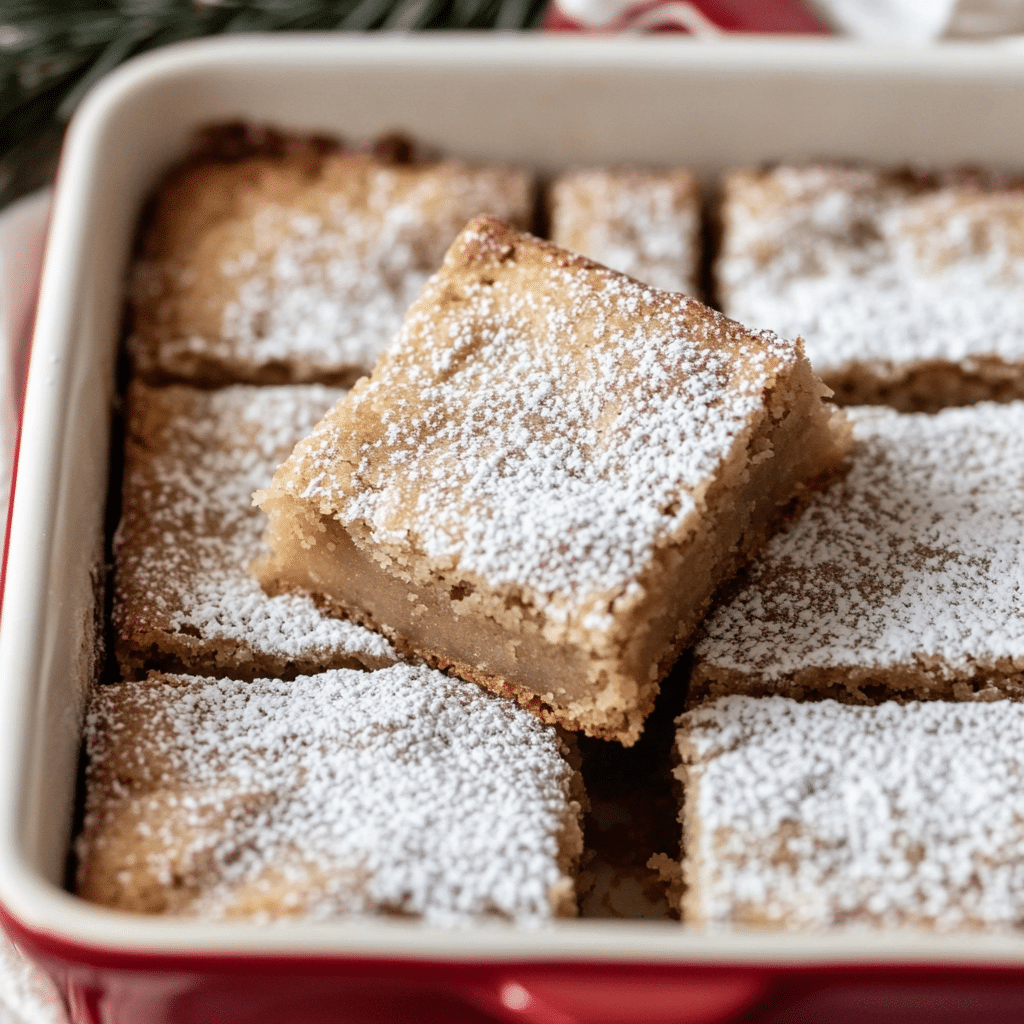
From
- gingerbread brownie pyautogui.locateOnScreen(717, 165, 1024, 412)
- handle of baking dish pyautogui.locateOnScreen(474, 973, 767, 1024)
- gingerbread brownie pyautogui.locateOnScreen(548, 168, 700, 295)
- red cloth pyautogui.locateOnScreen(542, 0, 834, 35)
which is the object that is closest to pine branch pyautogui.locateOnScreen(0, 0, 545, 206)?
red cloth pyautogui.locateOnScreen(542, 0, 834, 35)

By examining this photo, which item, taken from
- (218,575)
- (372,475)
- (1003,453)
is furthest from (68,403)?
(1003,453)

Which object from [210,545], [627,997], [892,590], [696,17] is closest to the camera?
[627,997]

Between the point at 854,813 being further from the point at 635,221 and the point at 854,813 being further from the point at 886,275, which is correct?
the point at 635,221

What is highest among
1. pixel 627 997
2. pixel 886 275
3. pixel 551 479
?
pixel 886 275

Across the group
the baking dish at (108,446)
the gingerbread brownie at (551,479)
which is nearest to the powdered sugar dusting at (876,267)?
the baking dish at (108,446)

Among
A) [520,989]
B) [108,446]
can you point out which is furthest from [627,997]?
[108,446]

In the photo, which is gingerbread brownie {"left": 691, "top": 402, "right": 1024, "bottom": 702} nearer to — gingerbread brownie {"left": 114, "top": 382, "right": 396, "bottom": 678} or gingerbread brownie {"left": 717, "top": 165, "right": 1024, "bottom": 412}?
gingerbread brownie {"left": 717, "top": 165, "right": 1024, "bottom": 412}
